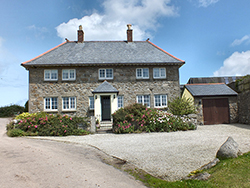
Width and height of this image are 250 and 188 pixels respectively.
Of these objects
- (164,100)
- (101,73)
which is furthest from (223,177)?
(101,73)

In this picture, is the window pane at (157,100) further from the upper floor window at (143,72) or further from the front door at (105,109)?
the front door at (105,109)

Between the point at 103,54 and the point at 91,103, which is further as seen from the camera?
the point at 103,54

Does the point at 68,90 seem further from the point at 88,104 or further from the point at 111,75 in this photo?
the point at 111,75

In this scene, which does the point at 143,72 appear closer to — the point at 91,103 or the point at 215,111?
the point at 91,103

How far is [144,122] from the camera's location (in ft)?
42.8

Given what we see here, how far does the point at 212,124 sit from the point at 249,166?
13.5 meters

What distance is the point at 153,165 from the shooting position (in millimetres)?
5703

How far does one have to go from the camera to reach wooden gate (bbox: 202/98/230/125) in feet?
56.0

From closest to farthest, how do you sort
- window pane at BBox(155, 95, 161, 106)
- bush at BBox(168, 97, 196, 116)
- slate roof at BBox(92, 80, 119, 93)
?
bush at BBox(168, 97, 196, 116)
slate roof at BBox(92, 80, 119, 93)
window pane at BBox(155, 95, 161, 106)

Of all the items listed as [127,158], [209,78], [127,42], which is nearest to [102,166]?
[127,158]

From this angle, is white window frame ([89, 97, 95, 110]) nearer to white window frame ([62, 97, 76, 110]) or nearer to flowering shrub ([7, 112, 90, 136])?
white window frame ([62, 97, 76, 110])

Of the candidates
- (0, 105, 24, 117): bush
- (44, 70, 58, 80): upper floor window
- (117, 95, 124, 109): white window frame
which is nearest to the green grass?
(117, 95, 124, 109): white window frame

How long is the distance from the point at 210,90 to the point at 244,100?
112 inches

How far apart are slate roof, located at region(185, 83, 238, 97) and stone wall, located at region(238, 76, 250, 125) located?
781 mm
